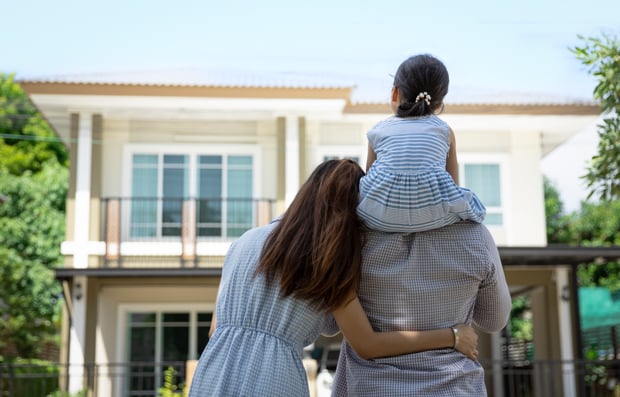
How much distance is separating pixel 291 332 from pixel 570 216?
24.7 meters

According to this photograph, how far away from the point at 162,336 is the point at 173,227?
5.99ft

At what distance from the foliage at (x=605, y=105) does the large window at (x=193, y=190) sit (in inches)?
345

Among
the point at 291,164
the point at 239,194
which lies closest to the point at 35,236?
the point at 239,194

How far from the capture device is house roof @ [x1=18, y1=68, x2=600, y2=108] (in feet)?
44.0

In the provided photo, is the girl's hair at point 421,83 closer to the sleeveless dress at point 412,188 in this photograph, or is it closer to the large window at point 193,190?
the sleeveless dress at point 412,188

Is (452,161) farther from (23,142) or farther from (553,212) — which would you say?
(23,142)

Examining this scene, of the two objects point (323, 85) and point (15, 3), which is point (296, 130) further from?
point (15, 3)

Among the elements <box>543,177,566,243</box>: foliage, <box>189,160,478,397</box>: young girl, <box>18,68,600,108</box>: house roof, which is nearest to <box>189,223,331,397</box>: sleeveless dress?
<box>189,160,478,397</box>: young girl

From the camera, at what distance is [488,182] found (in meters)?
14.8

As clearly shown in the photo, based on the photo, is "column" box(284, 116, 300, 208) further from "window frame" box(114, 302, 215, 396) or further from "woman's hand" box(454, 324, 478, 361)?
"woman's hand" box(454, 324, 478, 361)

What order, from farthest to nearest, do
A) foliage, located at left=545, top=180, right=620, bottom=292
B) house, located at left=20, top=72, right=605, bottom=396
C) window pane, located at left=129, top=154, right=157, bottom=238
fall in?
1. foliage, located at left=545, top=180, right=620, bottom=292
2. window pane, located at left=129, top=154, right=157, bottom=238
3. house, located at left=20, top=72, right=605, bottom=396

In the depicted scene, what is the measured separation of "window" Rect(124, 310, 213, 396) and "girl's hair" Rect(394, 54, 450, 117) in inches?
488

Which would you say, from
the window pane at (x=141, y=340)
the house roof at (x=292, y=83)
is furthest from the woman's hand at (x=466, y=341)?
the window pane at (x=141, y=340)

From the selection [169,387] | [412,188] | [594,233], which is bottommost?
[169,387]
